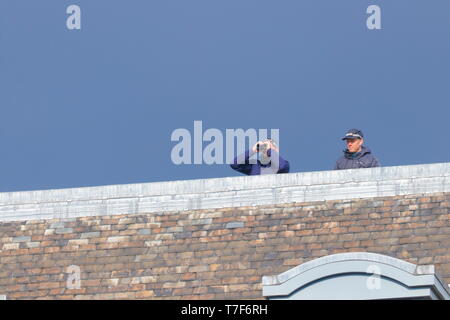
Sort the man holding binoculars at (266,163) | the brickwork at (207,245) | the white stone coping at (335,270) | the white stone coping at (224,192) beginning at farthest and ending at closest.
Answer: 1. the man holding binoculars at (266,163)
2. the white stone coping at (224,192)
3. the brickwork at (207,245)
4. the white stone coping at (335,270)

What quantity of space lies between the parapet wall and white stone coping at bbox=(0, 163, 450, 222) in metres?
0.02

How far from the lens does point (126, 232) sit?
33875mm

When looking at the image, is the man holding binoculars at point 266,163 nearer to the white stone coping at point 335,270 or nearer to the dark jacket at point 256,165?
the dark jacket at point 256,165

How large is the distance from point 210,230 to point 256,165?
5.81 ft

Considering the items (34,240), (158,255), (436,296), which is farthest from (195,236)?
(436,296)

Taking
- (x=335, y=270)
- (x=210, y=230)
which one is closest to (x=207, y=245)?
(x=210, y=230)

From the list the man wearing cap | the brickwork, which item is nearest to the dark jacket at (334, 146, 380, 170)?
the man wearing cap

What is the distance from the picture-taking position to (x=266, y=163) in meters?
34.8

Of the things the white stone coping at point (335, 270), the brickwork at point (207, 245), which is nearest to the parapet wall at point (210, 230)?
the brickwork at point (207, 245)

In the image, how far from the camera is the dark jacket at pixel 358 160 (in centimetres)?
3400

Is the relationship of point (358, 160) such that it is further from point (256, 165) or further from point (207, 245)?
point (207, 245)

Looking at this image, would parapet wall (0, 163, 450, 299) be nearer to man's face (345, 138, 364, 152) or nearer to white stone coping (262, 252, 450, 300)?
man's face (345, 138, 364, 152)

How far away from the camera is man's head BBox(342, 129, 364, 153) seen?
111ft
